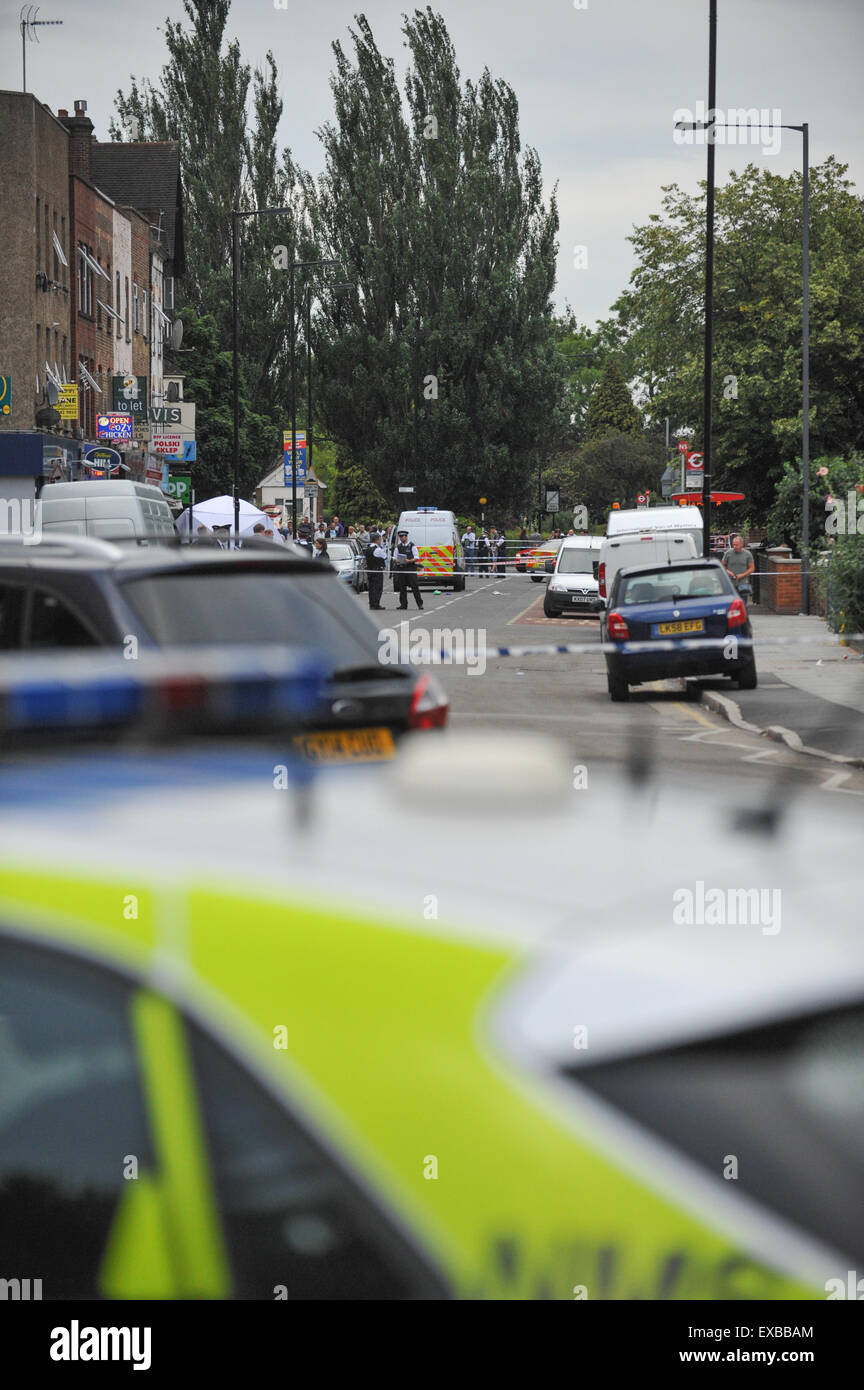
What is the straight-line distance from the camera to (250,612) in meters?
6.12

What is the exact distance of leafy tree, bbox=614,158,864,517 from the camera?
43.3m

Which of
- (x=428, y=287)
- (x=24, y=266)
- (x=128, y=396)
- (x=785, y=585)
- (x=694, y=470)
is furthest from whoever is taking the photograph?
(x=428, y=287)

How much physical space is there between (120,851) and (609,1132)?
768mm

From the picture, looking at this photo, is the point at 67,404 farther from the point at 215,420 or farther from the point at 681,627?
the point at 215,420

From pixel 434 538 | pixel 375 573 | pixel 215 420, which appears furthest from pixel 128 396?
pixel 215 420

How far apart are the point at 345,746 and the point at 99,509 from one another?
1085 inches

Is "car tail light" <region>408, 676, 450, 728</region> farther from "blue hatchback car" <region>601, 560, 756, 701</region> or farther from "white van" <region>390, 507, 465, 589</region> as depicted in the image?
"white van" <region>390, 507, 465, 589</region>

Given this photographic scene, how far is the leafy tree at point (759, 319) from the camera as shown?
4331cm

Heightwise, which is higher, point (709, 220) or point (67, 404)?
point (709, 220)

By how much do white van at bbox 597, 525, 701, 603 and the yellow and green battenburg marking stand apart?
28.9 meters

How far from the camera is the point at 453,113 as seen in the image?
3095 inches
